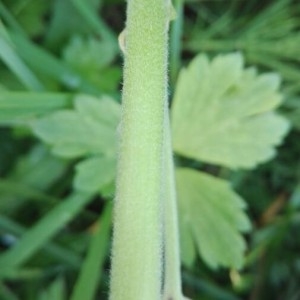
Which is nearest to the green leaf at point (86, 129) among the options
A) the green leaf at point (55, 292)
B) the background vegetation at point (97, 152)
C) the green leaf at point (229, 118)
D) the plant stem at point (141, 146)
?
the background vegetation at point (97, 152)

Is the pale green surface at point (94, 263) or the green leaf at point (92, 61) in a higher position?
the green leaf at point (92, 61)

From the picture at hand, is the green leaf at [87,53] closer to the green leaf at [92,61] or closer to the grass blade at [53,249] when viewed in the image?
the green leaf at [92,61]

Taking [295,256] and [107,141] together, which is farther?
[295,256]

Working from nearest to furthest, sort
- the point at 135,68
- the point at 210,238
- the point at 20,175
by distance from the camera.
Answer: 1. the point at 135,68
2. the point at 210,238
3. the point at 20,175

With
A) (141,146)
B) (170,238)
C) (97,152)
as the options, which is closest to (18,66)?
(97,152)

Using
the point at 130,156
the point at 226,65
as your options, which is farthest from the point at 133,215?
the point at 226,65

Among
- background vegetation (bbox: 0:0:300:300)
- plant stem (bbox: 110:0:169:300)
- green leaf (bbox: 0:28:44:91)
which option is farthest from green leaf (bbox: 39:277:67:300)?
plant stem (bbox: 110:0:169:300)

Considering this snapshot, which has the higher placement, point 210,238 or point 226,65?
point 226,65

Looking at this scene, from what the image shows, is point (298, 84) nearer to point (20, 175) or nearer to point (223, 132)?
point (223, 132)
